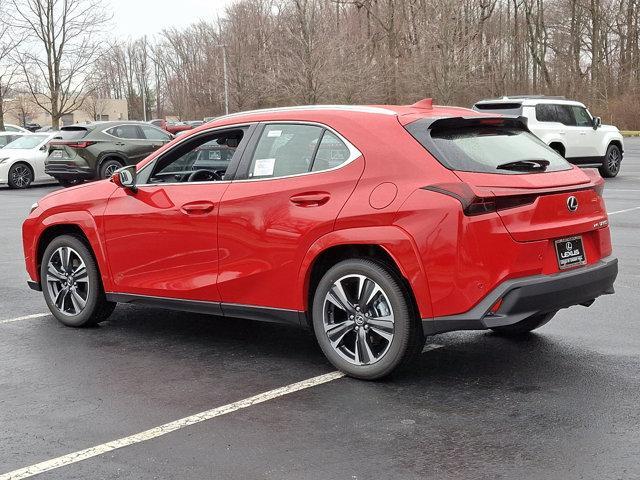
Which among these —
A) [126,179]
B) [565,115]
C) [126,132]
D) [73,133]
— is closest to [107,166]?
[126,132]

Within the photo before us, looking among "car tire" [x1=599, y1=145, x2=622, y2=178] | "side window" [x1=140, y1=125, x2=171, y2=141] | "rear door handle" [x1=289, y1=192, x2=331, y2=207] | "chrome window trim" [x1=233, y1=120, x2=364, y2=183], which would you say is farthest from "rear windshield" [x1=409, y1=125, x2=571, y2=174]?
"side window" [x1=140, y1=125, x2=171, y2=141]

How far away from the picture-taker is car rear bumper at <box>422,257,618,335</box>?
4750 millimetres

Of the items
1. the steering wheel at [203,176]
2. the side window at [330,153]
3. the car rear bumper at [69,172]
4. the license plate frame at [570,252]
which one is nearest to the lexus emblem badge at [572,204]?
the license plate frame at [570,252]

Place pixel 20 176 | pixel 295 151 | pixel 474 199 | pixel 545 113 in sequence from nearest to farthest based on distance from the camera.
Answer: pixel 474 199 → pixel 295 151 → pixel 545 113 → pixel 20 176

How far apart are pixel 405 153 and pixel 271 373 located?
162cm

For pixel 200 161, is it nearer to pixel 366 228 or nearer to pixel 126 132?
pixel 366 228

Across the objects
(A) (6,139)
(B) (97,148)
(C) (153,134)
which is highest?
(A) (6,139)

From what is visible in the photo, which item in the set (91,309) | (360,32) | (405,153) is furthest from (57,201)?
(360,32)

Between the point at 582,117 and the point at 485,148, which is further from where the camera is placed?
the point at 582,117

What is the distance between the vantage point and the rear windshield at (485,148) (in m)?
5.01

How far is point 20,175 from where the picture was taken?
23.5 m

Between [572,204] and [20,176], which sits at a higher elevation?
[20,176]

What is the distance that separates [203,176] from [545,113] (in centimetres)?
1628

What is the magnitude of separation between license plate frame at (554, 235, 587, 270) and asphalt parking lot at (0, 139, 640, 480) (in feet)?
2.29
